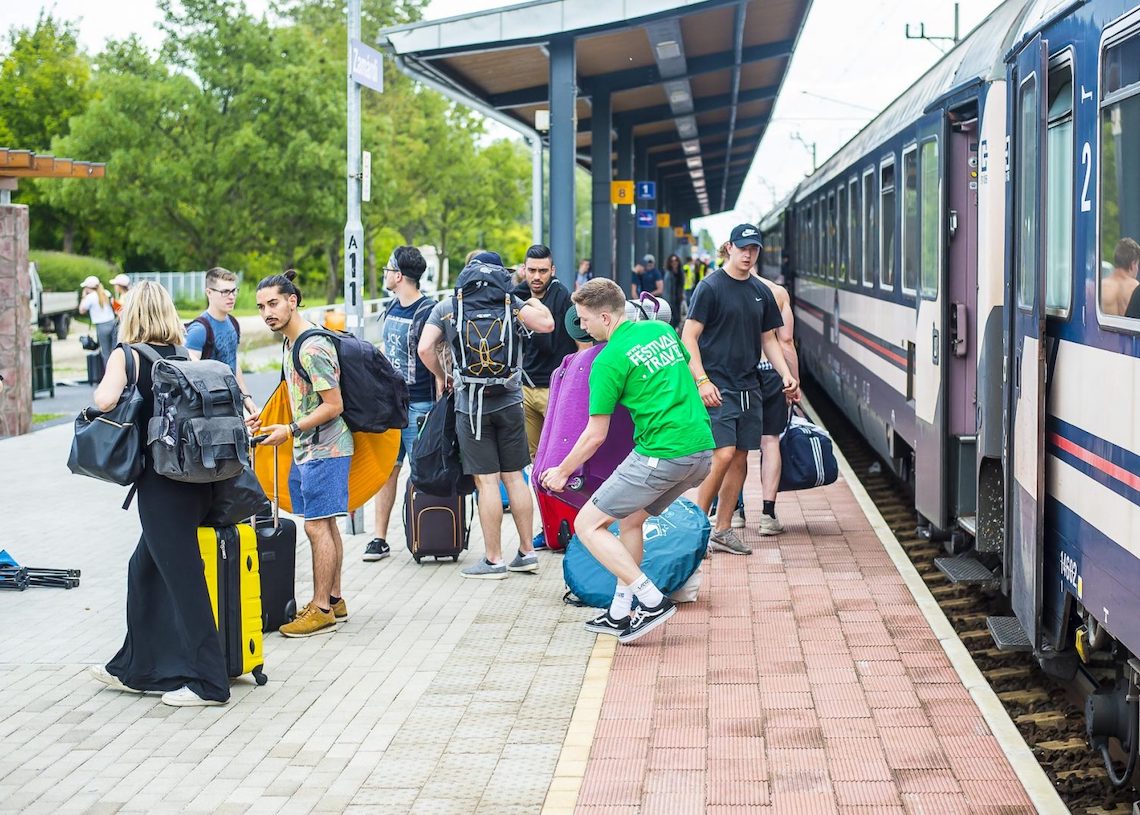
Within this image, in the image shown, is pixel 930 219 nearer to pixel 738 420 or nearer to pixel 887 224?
pixel 738 420

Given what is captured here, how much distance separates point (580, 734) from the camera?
6387 mm

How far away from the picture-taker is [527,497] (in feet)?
32.1

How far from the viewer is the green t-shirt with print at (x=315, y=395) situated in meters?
7.98

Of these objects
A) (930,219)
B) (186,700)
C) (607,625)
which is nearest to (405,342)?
(607,625)

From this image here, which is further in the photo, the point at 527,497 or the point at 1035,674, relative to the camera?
the point at 527,497

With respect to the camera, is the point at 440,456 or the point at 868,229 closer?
the point at 440,456

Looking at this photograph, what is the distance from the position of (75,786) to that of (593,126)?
730 inches

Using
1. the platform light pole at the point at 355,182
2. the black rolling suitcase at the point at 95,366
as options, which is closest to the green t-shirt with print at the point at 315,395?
the platform light pole at the point at 355,182

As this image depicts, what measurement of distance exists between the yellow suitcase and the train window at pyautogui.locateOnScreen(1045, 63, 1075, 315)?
3.57 metres

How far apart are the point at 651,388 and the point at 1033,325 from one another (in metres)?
1.87

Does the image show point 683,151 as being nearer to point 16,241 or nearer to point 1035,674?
point 16,241

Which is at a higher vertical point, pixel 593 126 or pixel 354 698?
pixel 593 126

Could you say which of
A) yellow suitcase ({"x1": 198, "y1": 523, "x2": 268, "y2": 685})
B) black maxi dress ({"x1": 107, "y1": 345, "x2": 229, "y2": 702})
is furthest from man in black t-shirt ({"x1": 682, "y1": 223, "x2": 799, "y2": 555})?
black maxi dress ({"x1": 107, "y1": 345, "x2": 229, "y2": 702})

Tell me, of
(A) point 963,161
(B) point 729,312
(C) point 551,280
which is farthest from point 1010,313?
(C) point 551,280
